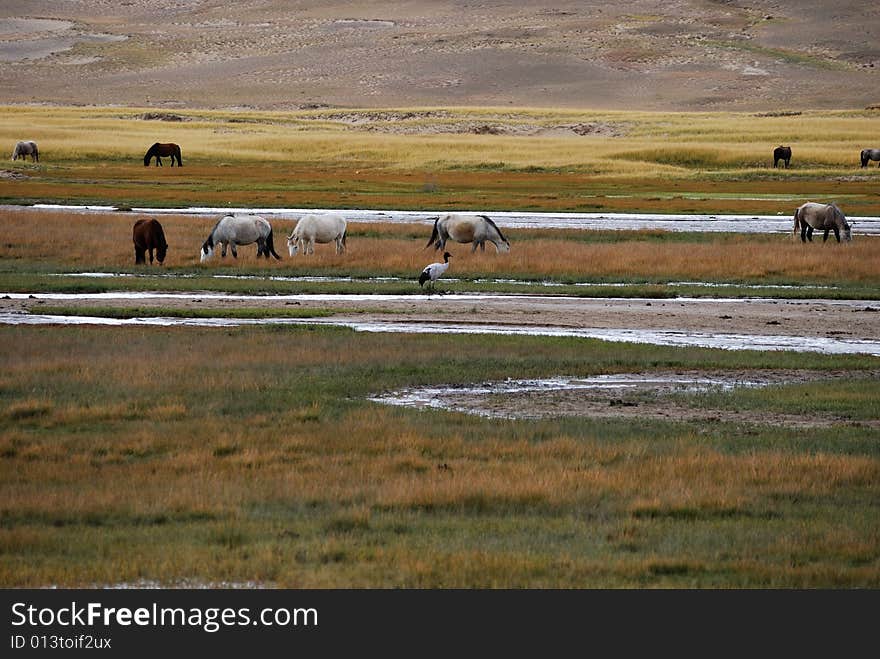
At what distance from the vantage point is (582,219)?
44844 mm

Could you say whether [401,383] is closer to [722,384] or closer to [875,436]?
[722,384]

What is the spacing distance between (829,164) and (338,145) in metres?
27.2

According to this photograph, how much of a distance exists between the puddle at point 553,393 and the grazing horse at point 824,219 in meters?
19.6

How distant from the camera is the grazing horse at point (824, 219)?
A: 36.0 metres

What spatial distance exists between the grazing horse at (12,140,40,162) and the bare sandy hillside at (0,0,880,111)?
7394cm

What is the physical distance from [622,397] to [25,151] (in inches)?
2230

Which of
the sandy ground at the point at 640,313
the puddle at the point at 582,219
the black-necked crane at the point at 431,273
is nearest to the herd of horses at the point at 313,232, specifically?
the puddle at the point at 582,219

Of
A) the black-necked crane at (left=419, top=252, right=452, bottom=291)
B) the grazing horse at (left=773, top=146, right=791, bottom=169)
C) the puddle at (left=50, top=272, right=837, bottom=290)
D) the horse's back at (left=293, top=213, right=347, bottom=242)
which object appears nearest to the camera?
the black-necked crane at (left=419, top=252, right=452, bottom=291)

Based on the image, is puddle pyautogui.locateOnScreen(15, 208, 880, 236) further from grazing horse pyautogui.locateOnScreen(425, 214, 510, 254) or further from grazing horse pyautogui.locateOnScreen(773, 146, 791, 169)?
grazing horse pyautogui.locateOnScreen(773, 146, 791, 169)

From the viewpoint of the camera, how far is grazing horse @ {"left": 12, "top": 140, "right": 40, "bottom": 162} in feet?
219

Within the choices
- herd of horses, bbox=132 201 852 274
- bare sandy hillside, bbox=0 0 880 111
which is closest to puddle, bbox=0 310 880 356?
herd of horses, bbox=132 201 852 274

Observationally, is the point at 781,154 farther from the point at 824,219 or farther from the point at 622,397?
the point at 622,397

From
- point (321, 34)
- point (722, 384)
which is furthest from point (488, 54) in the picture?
point (722, 384)

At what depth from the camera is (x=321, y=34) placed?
191500mm
